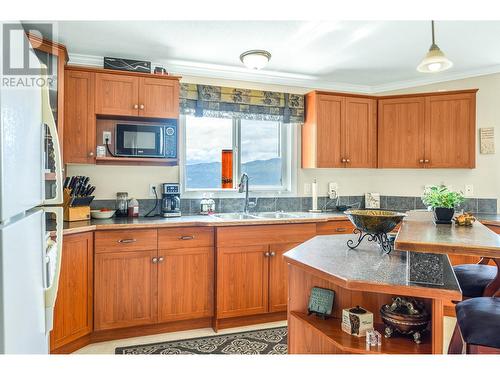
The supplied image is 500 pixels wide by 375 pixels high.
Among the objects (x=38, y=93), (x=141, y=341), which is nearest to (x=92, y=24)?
(x=38, y=93)

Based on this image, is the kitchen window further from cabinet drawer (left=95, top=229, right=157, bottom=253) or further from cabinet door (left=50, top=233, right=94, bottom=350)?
cabinet door (left=50, top=233, right=94, bottom=350)

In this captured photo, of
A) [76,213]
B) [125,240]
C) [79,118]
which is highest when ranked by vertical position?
[79,118]

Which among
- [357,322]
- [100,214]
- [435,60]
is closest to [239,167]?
[100,214]

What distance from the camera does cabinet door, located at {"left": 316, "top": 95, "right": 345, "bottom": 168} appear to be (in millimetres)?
3828

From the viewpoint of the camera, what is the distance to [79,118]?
117 inches

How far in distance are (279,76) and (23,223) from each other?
339cm

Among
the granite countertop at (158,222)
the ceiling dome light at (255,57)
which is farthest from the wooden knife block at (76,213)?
the ceiling dome light at (255,57)

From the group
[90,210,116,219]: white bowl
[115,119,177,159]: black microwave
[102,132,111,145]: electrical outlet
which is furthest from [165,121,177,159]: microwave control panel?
[90,210,116,219]: white bowl

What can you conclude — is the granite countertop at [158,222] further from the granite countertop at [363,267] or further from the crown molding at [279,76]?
the crown molding at [279,76]

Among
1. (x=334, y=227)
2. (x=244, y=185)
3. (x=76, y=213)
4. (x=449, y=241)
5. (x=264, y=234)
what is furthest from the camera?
(x=244, y=185)

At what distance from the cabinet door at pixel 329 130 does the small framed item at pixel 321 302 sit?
2252 mm

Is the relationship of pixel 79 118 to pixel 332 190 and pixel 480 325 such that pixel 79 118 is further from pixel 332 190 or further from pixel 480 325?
pixel 480 325

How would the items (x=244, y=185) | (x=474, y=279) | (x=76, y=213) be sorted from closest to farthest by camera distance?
1. (x=474, y=279)
2. (x=76, y=213)
3. (x=244, y=185)

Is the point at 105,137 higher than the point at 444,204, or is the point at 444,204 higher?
the point at 105,137
